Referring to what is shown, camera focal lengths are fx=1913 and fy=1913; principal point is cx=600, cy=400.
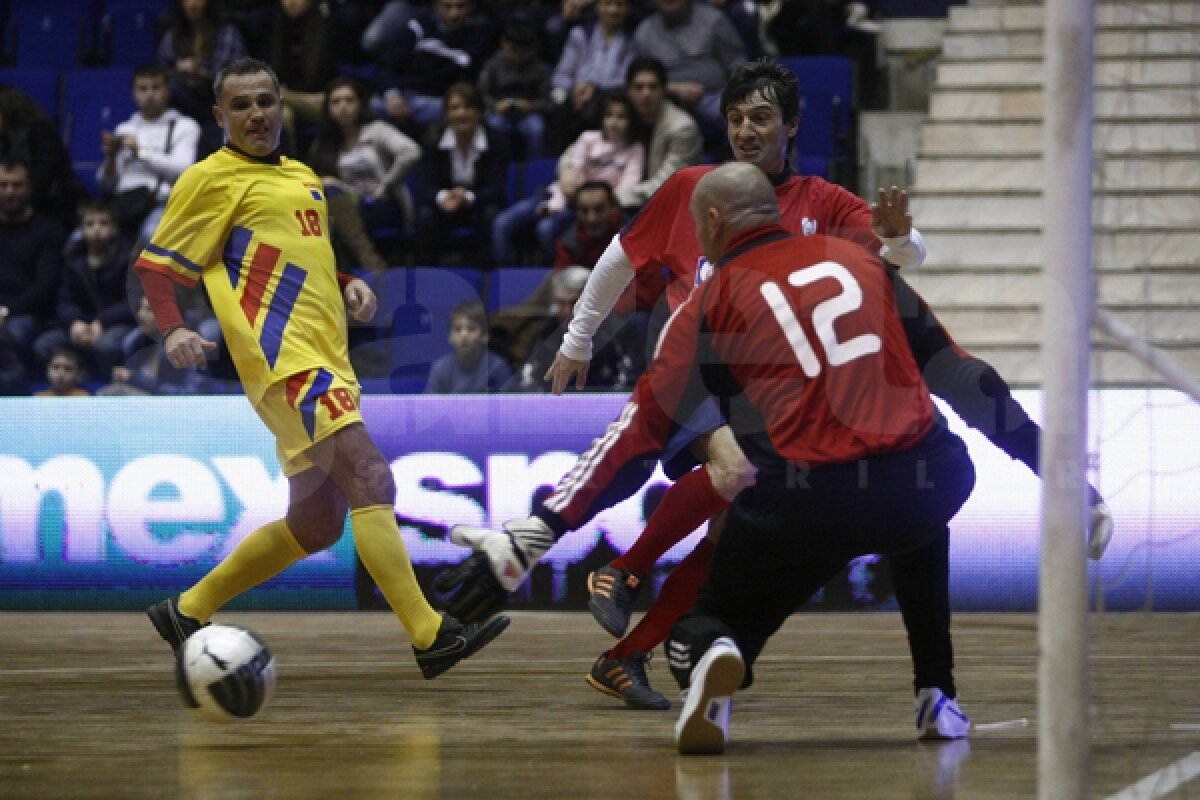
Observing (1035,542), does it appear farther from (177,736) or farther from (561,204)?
(177,736)

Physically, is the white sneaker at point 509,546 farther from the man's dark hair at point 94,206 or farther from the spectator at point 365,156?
the man's dark hair at point 94,206

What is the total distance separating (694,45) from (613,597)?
6.92 m

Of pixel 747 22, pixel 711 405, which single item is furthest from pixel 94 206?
pixel 711 405

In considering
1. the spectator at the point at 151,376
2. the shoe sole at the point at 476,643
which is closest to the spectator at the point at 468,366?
the spectator at the point at 151,376

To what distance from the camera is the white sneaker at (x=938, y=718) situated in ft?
17.8

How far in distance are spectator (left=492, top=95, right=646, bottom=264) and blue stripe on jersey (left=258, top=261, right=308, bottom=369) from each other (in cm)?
506

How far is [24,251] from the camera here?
11.9 metres

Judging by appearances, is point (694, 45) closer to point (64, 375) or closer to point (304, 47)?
point (304, 47)

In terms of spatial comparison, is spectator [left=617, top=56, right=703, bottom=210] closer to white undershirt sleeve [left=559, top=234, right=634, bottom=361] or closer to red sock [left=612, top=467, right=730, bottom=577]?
white undershirt sleeve [left=559, top=234, right=634, bottom=361]

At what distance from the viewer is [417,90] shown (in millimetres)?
13203

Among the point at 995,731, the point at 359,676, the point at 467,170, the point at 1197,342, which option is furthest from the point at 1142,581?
the point at 467,170

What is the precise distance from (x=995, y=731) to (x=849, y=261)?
1.50 m

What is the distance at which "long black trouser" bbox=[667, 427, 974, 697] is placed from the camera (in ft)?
16.6

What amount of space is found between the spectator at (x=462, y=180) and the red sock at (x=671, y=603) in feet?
19.7
